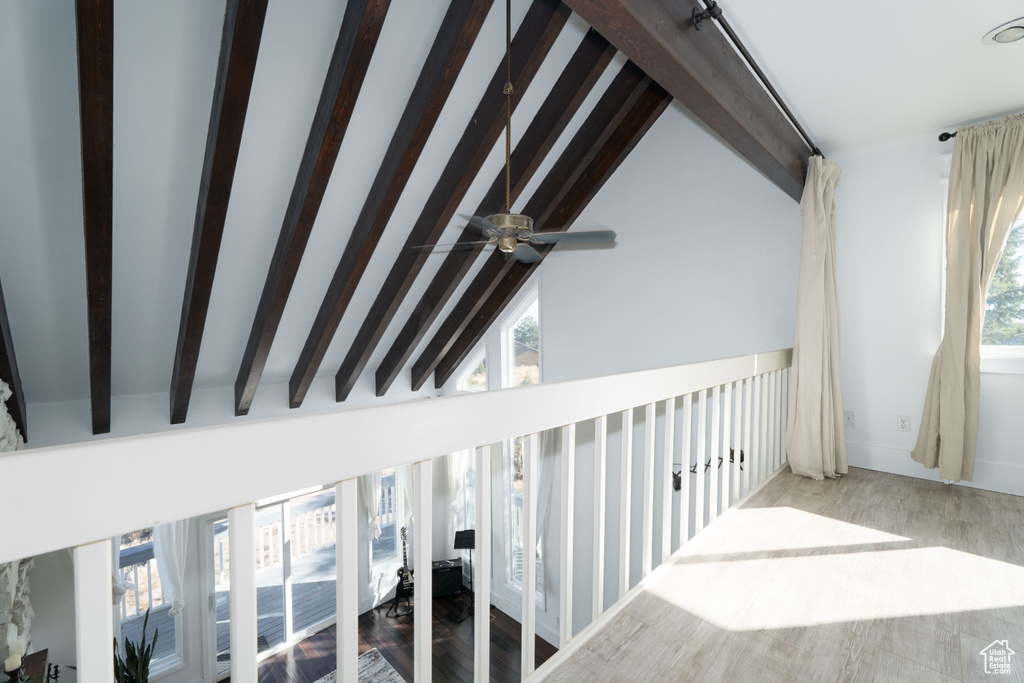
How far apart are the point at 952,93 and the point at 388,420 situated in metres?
3.25

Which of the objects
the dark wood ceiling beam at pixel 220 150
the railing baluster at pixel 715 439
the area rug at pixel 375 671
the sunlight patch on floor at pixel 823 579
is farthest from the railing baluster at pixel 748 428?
the area rug at pixel 375 671

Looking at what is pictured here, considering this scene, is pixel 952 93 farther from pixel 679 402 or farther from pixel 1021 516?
pixel 679 402

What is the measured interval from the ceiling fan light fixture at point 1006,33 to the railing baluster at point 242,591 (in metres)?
2.96

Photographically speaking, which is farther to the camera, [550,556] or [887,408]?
[550,556]

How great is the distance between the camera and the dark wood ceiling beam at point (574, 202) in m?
3.89

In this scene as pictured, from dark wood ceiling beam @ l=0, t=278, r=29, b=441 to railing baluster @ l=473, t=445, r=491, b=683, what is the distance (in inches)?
121

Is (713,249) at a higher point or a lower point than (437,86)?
lower

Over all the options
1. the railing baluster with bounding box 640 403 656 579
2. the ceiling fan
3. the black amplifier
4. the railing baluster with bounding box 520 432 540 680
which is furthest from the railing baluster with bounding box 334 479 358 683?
the black amplifier

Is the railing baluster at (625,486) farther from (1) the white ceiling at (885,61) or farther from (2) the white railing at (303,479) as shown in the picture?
(1) the white ceiling at (885,61)

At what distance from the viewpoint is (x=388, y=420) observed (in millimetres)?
895

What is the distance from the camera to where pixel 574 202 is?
4477mm

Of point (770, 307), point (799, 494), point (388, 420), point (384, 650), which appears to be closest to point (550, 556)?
point (384, 650)

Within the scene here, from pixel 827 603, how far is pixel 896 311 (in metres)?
2.30

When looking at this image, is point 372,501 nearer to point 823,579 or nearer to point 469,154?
point 469,154
